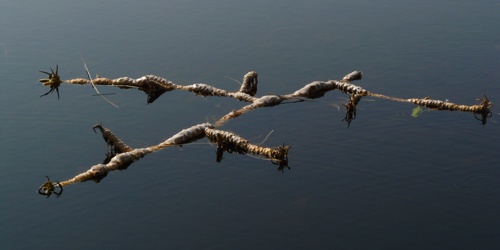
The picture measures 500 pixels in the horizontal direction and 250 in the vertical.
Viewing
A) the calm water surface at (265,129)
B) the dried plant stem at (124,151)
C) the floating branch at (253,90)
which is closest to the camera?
the calm water surface at (265,129)

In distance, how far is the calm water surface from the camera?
Result: 13703 millimetres

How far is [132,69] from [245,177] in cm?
1110

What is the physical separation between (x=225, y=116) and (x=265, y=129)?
181cm

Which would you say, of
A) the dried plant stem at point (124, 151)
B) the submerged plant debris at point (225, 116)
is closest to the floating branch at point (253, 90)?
the submerged plant debris at point (225, 116)

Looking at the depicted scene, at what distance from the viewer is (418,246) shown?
12828mm

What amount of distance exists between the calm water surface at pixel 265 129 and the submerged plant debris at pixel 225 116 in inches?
14.6

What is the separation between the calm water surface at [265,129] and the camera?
13.7m

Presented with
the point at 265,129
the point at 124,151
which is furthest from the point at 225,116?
the point at 124,151

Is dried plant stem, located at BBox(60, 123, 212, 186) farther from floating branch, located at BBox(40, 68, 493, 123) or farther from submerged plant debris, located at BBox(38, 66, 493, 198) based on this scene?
floating branch, located at BBox(40, 68, 493, 123)

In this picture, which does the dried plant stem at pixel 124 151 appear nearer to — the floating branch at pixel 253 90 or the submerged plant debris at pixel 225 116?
the submerged plant debris at pixel 225 116

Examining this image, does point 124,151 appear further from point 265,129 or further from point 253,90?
point 253,90

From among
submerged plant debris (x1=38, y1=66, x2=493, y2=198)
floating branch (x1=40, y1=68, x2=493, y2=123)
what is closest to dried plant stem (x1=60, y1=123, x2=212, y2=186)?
submerged plant debris (x1=38, y1=66, x2=493, y2=198)

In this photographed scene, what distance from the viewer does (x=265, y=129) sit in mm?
18703

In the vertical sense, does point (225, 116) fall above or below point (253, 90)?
below
